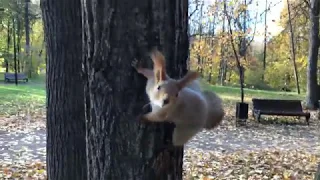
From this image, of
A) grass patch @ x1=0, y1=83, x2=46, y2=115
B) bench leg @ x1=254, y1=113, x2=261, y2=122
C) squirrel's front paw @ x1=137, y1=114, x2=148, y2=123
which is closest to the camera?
squirrel's front paw @ x1=137, y1=114, x2=148, y2=123

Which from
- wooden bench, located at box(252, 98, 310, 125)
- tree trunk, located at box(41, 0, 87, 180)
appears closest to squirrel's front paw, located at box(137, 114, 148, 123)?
tree trunk, located at box(41, 0, 87, 180)

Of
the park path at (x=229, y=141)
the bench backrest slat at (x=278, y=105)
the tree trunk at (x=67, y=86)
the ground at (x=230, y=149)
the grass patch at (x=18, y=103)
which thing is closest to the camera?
the tree trunk at (x=67, y=86)

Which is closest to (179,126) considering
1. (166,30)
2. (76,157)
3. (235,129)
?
(166,30)

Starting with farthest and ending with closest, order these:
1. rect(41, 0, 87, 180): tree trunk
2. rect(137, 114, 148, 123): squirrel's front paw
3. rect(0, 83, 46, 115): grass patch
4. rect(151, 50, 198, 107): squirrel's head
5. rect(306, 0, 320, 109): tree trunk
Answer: rect(306, 0, 320, 109): tree trunk → rect(0, 83, 46, 115): grass patch → rect(41, 0, 87, 180): tree trunk → rect(137, 114, 148, 123): squirrel's front paw → rect(151, 50, 198, 107): squirrel's head

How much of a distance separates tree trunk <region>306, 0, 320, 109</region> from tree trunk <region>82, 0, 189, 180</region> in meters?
14.8

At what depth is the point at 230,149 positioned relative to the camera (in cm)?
797

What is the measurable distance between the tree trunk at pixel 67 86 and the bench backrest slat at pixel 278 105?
10105mm

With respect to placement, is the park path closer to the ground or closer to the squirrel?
the ground

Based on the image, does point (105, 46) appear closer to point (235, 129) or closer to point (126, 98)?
point (126, 98)

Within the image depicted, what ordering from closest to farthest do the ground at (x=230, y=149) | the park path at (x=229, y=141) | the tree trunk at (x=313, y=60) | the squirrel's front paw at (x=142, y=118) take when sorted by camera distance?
1. the squirrel's front paw at (x=142, y=118)
2. the ground at (x=230, y=149)
3. the park path at (x=229, y=141)
4. the tree trunk at (x=313, y=60)

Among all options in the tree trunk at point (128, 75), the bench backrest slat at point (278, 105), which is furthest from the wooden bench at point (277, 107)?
the tree trunk at point (128, 75)

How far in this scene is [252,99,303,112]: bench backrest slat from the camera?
12.1 meters

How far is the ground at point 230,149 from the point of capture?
5.69 m

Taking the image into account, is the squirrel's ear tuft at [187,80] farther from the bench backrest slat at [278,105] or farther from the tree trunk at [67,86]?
the bench backrest slat at [278,105]
